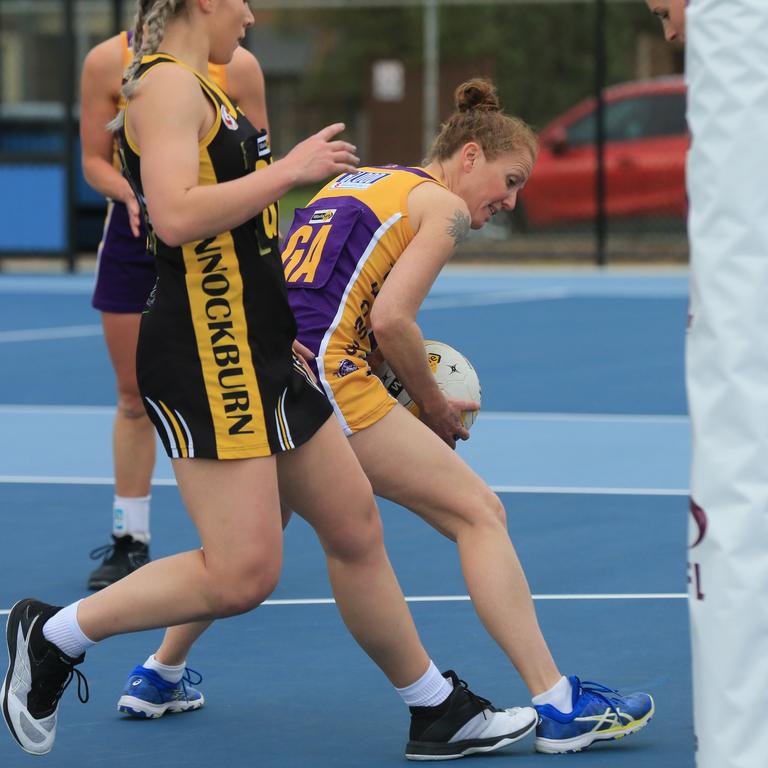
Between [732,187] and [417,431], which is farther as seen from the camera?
[417,431]

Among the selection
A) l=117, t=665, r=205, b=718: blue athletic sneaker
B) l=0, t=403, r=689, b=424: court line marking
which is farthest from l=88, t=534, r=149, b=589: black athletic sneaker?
l=0, t=403, r=689, b=424: court line marking

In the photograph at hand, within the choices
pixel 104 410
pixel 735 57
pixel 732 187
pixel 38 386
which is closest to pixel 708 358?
pixel 732 187

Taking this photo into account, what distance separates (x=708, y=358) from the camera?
3.27 meters

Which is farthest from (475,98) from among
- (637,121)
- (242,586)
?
(637,121)

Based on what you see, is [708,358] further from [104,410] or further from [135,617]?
[104,410]

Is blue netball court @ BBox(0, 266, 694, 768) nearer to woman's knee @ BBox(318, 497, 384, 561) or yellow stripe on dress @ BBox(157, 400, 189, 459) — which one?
woman's knee @ BBox(318, 497, 384, 561)

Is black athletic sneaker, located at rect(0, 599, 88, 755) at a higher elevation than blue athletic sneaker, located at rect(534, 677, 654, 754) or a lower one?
higher

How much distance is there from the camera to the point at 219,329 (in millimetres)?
4418

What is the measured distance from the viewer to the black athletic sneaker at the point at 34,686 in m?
4.65

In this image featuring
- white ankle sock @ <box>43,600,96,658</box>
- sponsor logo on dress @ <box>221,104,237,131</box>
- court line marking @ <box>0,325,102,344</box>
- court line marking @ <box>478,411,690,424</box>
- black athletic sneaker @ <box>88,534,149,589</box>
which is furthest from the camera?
court line marking @ <box>0,325,102,344</box>

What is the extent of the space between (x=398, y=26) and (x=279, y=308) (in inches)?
1192

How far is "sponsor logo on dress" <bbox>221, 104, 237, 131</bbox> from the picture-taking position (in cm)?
437

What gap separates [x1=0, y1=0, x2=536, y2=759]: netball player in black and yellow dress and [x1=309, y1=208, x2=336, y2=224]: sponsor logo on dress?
0.59 metres

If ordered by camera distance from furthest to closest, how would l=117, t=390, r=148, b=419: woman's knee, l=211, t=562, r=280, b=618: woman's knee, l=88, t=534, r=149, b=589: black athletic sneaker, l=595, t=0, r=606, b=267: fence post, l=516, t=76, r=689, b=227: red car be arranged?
l=516, t=76, r=689, b=227: red car
l=595, t=0, r=606, b=267: fence post
l=117, t=390, r=148, b=419: woman's knee
l=88, t=534, r=149, b=589: black athletic sneaker
l=211, t=562, r=280, b=618: woman's knee
